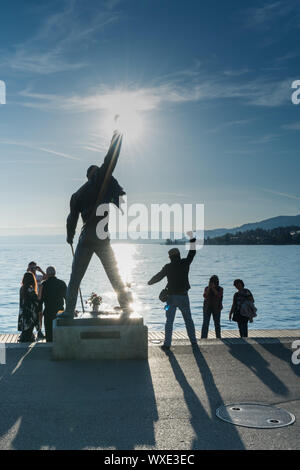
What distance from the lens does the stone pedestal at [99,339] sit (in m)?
8.21

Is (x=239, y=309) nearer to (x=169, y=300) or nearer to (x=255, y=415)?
(x=169, y=300)

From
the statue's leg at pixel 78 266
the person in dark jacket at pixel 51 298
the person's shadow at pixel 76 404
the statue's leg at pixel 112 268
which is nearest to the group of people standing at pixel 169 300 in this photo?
the person in dark jacket at pixel 51 298

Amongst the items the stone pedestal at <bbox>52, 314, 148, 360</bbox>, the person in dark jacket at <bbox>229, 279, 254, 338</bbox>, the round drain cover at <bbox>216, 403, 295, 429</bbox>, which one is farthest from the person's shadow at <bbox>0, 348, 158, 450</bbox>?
the person in dark jacket at <bbox>229, 279, 254, 338</bbox>

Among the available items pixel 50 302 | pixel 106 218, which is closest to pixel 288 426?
pixel 106 218

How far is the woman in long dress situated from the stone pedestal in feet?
9.84

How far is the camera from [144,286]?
5241 cm

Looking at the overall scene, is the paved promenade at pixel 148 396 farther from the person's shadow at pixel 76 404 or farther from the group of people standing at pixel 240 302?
the group of people standing at pixel 240 302

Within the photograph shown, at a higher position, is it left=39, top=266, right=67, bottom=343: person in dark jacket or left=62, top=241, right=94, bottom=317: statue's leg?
left=62, top=241, right=94, bottom=317: statue's leg

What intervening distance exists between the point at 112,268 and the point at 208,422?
12.8 ft

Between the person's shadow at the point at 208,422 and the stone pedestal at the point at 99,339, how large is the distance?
1.04 metres

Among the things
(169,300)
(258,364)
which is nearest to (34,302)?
(169,300)

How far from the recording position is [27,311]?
11156 mm

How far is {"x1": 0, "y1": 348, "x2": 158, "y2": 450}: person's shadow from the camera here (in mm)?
4973

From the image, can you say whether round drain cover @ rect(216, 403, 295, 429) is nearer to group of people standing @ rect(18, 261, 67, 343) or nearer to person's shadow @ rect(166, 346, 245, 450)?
person's shadow @ rect(166, 346, 245, 450)
